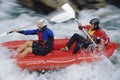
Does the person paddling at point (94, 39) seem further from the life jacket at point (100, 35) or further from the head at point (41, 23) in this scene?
the head at point (41, 23)

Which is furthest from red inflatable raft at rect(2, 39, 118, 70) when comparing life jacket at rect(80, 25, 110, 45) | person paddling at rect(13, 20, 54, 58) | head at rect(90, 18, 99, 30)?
head at rect(90, 18, 99, 30)

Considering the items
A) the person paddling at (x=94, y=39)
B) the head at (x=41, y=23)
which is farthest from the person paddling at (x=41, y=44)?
the person paddling at (x=94, y=39)

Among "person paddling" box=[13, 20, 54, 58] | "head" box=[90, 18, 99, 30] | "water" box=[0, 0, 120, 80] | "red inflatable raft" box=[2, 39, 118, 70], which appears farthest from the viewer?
"head" box=[90, 18, 99, 30]

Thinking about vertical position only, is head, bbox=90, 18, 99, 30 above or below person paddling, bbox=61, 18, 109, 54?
above

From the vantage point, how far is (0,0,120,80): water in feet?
29.7

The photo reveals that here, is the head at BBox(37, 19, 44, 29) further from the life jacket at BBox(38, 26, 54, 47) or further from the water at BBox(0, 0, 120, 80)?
the water at BBox(0, 0, 120, 80)

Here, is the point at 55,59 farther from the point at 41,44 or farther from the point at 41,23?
the point at 41,23

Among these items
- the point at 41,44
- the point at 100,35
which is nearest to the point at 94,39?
the point at 100,35

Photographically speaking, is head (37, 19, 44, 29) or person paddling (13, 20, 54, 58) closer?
head (37, 19, 44, 29)

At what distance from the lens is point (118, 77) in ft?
32.5

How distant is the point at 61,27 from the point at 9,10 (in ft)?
8.42

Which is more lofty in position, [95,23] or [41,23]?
[41,23]

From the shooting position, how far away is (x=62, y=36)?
41.3 feet

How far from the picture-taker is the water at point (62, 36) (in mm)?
9062
